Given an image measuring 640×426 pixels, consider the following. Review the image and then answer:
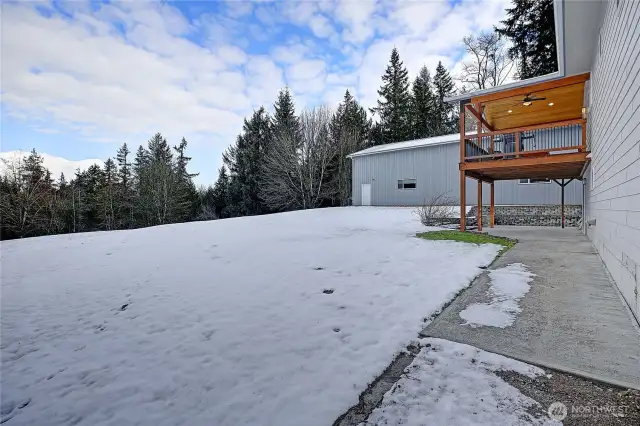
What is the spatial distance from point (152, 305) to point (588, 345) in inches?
172

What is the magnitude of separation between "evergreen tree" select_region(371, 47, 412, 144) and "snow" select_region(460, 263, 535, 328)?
26.0 meters

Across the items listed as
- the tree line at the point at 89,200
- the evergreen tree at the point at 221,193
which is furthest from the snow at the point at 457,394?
the evergreen tree at the point at 221,193

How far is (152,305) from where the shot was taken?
3684 millimetres

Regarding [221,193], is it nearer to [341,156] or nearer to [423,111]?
[341,156]

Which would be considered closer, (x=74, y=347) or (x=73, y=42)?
(x=74, y=347)

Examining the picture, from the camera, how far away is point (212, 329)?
3033 mm

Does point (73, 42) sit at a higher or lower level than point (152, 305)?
higher

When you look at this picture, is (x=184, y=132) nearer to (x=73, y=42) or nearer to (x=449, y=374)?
(x=73, y=42)

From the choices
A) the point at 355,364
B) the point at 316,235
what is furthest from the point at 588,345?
the point at 316,235

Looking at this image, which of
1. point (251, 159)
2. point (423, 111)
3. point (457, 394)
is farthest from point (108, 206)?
point (423, 111)

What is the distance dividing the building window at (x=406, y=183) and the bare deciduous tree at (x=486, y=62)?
12717 mm

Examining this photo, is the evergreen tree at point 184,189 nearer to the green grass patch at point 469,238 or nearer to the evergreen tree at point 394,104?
the evergreen tree at point 394,104

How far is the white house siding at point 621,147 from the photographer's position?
280cm

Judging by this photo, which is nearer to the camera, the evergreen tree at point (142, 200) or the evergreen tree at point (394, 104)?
the evergreen tree at point (142, 200)
